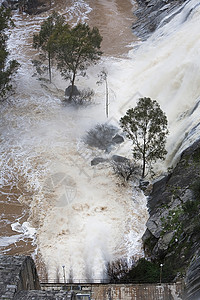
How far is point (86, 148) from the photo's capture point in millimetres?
26688

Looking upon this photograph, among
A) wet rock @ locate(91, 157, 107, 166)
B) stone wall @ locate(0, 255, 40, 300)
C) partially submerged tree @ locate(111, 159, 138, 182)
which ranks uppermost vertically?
wet rock @ locate(91, 157, 107, 166)

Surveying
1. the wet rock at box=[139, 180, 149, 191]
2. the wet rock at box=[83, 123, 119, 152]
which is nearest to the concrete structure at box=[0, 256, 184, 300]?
the wet rock at box=[139, 180, 149, 191]

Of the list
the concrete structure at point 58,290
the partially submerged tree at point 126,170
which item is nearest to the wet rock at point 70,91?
the partially submerged tree at point 126,170

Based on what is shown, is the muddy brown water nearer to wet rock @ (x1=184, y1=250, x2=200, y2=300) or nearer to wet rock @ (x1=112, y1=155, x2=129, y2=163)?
wet rock @ (x1=112, y1=155, x2=129, y2=163)

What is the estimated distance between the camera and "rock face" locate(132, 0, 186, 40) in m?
40.6

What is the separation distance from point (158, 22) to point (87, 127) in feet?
64.2

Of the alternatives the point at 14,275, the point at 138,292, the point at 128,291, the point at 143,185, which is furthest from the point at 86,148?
the point at 14,275

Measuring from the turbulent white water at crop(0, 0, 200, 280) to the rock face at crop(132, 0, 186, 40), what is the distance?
2456 millimetres

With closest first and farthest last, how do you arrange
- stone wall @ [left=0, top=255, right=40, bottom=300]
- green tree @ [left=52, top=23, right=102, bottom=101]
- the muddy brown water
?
1. stone wall @ [left=0, top=255, right=40, bottom=300]
2. the muddy brown water
3. green tree @ [left=52, top=23, right=102, bottom=101]

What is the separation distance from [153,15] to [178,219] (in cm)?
3259

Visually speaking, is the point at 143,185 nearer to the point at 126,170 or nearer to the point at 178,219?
the point at 126,170

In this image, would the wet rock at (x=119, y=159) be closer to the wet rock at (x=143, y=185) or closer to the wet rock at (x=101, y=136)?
the wet rock at (x=101, y=136)

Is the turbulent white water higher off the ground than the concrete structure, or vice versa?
the turbulent white water

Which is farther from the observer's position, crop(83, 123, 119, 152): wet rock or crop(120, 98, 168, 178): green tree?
crop(83, 123, 119, 152): wet rock
